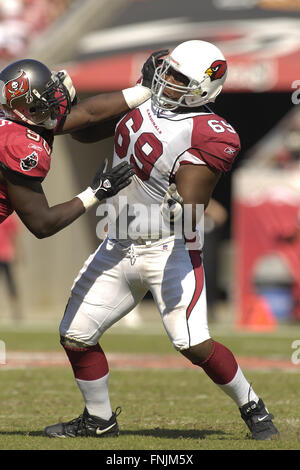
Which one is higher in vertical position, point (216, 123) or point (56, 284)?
point (216, 123)

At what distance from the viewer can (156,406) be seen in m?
5.82

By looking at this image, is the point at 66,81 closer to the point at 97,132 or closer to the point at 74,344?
the point at 97,132

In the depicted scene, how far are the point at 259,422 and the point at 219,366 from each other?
1.09 ft

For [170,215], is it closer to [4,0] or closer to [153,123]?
[153,123]

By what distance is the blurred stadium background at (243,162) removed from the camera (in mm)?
12352

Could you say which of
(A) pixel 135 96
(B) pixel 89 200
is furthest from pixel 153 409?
(A) pixel 135 96

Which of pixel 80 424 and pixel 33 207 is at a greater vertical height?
pixel 33 207

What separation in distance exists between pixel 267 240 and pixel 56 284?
141 inches

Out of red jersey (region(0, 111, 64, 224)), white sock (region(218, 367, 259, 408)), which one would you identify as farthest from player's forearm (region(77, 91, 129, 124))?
white sock (region(218, 367, 259, 408))

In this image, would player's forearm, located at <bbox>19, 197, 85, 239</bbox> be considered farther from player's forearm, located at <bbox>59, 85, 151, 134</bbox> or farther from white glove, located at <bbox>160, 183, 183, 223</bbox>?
player's forearm, located at <bbox>59, 85, 151, 134</bbox>

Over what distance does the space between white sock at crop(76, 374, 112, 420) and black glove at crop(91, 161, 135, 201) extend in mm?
940

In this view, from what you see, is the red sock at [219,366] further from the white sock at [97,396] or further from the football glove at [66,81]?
the football glove at [66,81]
